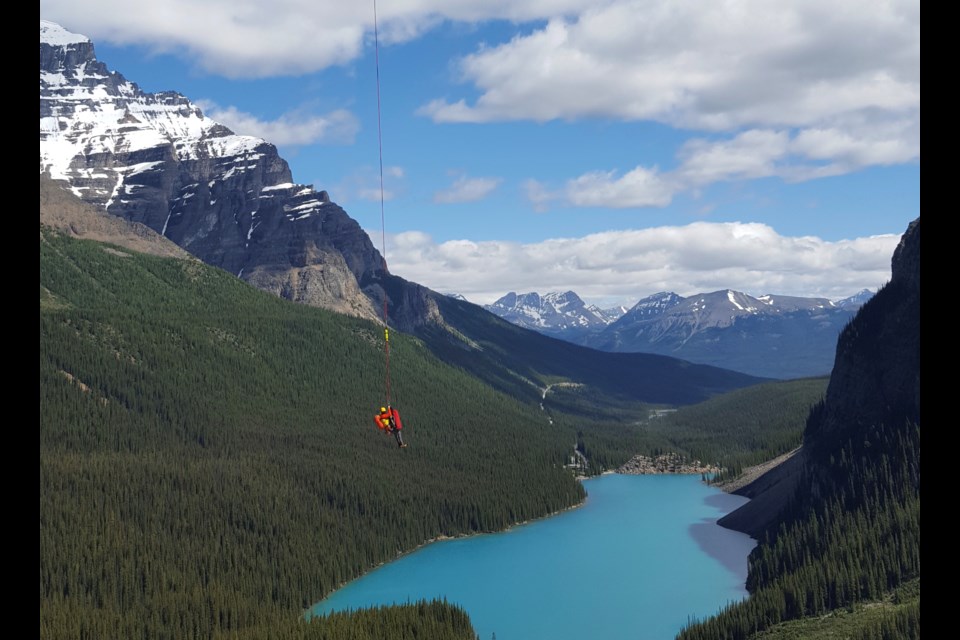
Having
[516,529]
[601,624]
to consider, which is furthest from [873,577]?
[516,529]

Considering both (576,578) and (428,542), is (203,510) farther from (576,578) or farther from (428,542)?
(576,578)

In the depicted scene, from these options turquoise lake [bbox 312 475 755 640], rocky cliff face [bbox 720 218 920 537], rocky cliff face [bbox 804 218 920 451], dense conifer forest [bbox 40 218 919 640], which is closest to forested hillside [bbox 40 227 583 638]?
dense conifer forest [bbox 40 218 919 640]

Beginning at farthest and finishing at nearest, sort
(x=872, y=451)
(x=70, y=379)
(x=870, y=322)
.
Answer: (x=70, y=379), (x=870, y=322), (x=872, y=451)

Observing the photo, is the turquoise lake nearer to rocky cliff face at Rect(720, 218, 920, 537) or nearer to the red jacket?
rocky cliff face at Rect(720, 218, 920, 537)

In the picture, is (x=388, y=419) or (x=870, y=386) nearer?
(x=388, y=419)

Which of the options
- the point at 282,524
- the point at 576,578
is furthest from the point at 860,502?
the point at 282,524
